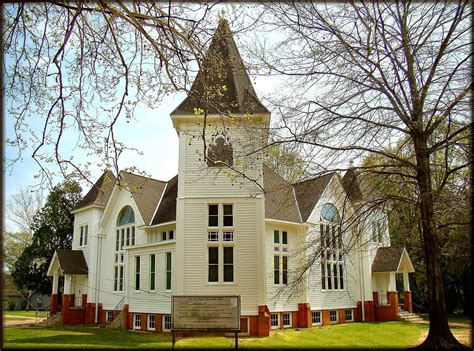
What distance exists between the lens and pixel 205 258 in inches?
784

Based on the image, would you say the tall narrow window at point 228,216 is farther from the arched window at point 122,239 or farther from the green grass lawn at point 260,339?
the arched window at point 122,239

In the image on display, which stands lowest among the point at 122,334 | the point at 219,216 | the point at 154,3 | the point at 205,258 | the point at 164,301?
the point at 122,334

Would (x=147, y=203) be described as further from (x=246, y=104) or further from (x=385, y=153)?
(x=385, y=153)

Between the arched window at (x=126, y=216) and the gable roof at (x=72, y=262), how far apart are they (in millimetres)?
4134

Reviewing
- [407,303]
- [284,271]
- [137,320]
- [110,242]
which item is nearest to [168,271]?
[137,320]

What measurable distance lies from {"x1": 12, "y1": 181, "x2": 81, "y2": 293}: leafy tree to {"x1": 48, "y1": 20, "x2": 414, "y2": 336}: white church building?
6686 millimetres

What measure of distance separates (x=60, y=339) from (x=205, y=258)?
6.56 m

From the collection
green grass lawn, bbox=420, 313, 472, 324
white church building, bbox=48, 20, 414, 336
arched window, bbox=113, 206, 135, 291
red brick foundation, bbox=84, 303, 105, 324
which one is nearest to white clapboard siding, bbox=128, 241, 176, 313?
white church building, bbox=48, 20, 414, 336

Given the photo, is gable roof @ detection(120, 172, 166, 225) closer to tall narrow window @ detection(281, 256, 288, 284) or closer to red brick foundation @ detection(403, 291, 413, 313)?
tall narrow window @ detection(281, 256, 288, 284)

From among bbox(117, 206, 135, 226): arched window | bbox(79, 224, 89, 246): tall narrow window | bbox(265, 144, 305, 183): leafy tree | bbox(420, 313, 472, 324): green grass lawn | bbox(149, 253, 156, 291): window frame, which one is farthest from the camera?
bbox(79, 224, 89, 246): tall narrow window

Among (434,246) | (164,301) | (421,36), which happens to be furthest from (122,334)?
(421,36)

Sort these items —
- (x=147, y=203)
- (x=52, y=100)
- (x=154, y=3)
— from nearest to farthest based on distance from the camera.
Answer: (x=154, y=3) < (x=52, y=100) < (x=147, y=203)

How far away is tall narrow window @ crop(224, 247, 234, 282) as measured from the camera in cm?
1984

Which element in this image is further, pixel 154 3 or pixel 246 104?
pixel 246 104
